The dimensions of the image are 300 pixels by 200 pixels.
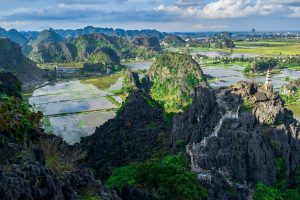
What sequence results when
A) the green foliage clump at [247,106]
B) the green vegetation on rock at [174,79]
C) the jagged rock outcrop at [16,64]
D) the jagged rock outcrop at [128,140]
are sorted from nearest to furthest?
the jagged rock outcrop at [128,140]
the green foliage clump at [247,106]
the green vegetation on rock at [174,79]
the jagged rock outcrop at [16,64]

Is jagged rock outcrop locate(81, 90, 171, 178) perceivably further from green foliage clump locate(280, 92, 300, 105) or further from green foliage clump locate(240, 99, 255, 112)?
green foliage clump locate(280, 92, 300, 105)

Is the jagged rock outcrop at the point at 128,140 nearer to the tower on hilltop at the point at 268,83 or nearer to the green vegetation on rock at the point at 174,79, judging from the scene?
the tower on hilltop at the point at 268,83

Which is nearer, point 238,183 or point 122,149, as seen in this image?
point 238,183

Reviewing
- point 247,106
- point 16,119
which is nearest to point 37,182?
point 16,119

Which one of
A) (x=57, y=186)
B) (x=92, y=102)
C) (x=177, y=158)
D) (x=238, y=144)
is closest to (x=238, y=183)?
(x=238, y=144)

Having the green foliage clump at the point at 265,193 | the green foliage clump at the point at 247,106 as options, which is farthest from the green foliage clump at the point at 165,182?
the green foliage clump at the point at 247,106

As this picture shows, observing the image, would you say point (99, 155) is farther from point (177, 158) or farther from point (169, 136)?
point (177, 158)

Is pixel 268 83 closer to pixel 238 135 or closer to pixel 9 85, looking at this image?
pixel 238 135
